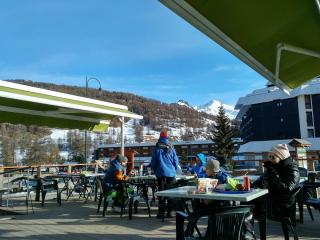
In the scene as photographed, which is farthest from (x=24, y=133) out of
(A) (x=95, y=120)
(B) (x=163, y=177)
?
(B) (x=163, y=177)

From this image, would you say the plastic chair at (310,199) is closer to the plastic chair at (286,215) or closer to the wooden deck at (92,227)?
the wooden deck at (92,227)

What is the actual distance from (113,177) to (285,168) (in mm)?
3659

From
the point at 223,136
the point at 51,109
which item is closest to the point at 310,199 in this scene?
the point at 51,109

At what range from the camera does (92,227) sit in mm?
6125

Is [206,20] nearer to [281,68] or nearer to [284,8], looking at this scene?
[284,8]

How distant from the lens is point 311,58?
16.8ft

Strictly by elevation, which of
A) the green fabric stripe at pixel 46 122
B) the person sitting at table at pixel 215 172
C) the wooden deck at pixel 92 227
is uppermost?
the green fabric stripe at pixel 46 122

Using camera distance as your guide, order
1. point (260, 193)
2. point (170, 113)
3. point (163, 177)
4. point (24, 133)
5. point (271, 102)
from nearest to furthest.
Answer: point (260, 193) → point (163, 177) → point (271, 102) → point (24, 133) → point (170, 113)

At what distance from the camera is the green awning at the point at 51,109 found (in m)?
8.22

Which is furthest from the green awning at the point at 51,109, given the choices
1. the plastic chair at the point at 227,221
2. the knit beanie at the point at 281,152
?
the plastic chair at the point at 227,221

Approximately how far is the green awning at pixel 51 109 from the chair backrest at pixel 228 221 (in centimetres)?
571

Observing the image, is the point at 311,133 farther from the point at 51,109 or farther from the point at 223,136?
the point at 51,109

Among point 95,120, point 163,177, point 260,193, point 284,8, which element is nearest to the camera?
point 284,8

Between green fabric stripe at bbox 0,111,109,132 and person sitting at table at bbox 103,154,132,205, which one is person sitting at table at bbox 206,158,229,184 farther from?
green fabric stripe at bbox 0,111,109,132
